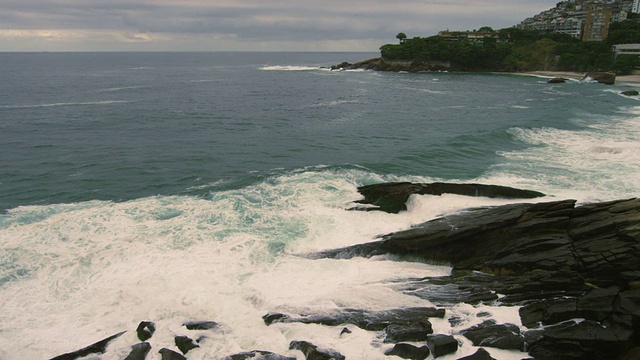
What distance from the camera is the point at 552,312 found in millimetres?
12289

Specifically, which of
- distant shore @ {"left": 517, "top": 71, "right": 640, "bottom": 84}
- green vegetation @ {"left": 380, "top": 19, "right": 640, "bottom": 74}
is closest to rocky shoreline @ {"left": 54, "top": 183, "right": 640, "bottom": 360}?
distant shore @ {"left": 517, "top": 71, "right": 640, "bottom": 84}

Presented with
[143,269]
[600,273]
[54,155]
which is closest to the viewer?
[600,273]

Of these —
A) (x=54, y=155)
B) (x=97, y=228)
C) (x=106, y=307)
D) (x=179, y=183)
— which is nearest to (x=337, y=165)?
(x=179, y=183)

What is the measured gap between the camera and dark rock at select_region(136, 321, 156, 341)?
1271 cm

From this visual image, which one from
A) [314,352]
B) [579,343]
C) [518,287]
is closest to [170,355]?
[314,352]

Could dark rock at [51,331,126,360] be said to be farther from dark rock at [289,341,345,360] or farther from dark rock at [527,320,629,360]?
dark rock at [527,320,629,360]

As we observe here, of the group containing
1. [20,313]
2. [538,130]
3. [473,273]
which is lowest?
[20,313]

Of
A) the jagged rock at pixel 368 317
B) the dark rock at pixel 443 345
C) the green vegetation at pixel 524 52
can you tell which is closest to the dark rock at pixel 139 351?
the jagged rock at pixel 368 317

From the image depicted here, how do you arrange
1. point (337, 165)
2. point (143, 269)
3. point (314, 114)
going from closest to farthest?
point (143, 269), point (337, 165), point (314, 114)

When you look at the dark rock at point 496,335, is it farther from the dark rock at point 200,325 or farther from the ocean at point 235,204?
the dark rock at point 200,325

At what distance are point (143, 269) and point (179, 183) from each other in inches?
416

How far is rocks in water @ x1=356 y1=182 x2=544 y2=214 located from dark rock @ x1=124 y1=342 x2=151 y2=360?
11944 millimetres

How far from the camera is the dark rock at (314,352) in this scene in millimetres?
11414

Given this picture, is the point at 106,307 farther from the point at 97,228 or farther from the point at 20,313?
the point at 97,228
